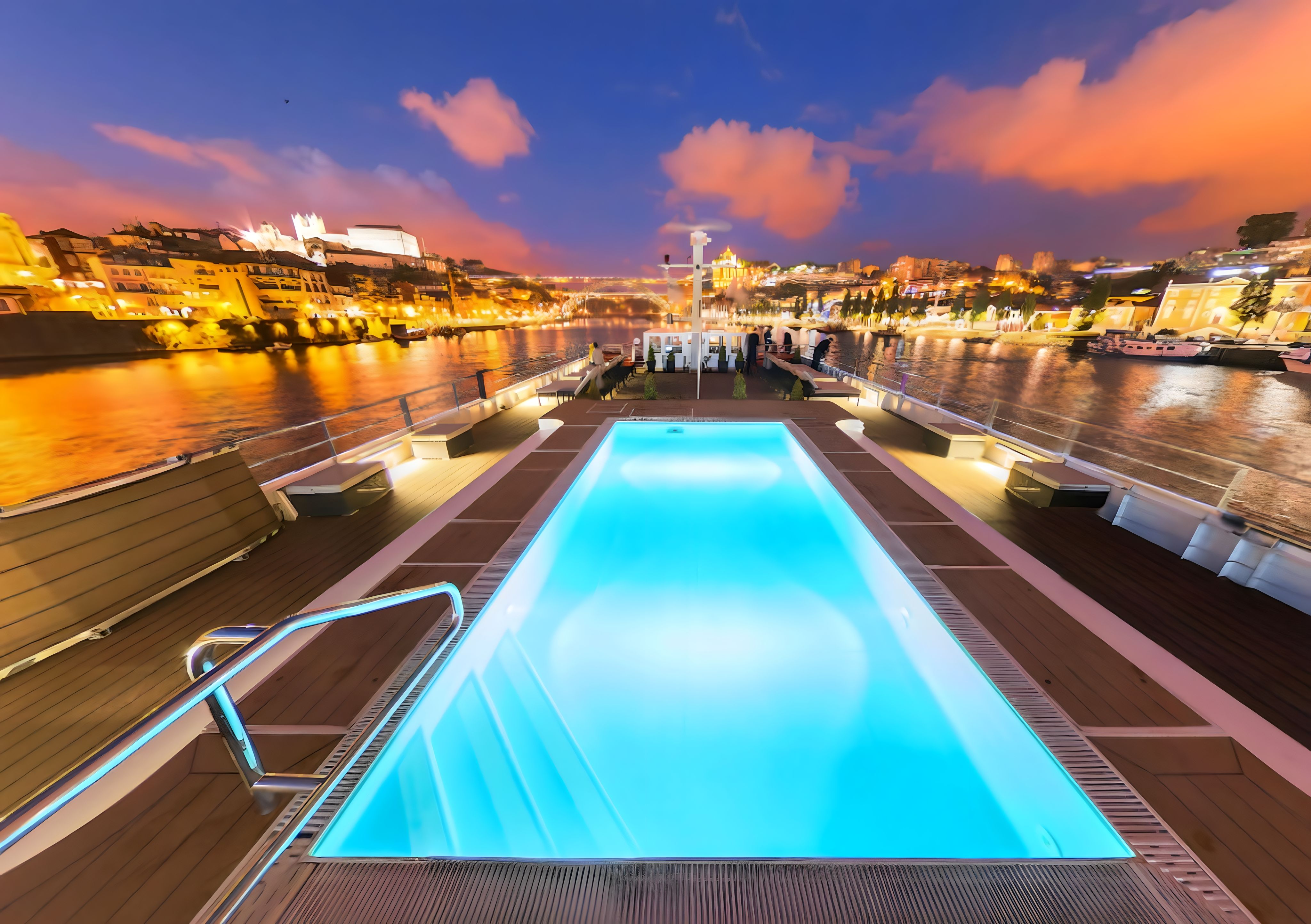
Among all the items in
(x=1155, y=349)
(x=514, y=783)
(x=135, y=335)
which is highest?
(x=135, y=335)

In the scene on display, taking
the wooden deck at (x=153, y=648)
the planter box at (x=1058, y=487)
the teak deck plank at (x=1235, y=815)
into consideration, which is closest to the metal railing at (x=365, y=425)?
the wooden deck at (x=153, y=648)

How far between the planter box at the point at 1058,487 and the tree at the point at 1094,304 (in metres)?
67.1

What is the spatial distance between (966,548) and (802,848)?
2470mm

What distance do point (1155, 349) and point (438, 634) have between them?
189ft

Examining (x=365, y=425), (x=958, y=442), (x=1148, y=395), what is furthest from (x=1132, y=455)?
(x=365, y=425)

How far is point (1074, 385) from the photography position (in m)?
26.0

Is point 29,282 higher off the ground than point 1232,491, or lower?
higher

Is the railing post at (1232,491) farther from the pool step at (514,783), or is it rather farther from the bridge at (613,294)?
the bridge at (613,294)

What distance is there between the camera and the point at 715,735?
3055mm

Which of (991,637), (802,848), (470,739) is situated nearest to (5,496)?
(470,739)

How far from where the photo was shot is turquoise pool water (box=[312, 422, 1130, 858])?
2.36m

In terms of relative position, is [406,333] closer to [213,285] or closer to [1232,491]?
[213,285]

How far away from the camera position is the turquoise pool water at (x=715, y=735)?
2361 millimetres

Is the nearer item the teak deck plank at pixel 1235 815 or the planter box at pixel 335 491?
the teak deck plank at pixel 1235 815
